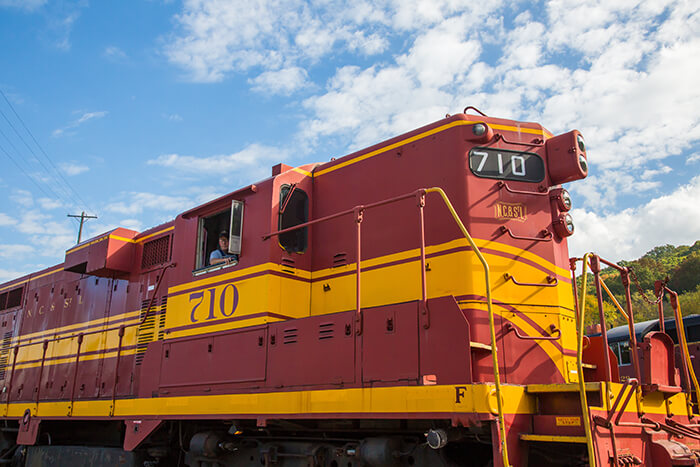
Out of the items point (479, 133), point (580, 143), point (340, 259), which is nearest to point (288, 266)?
point (340, 259)

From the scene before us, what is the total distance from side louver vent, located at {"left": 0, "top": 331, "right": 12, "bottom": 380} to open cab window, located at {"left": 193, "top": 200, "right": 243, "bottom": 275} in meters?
6.88

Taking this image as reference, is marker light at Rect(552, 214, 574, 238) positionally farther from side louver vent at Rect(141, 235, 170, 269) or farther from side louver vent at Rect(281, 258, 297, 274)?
side louver vent at Rect(141, 235, 170, 269)

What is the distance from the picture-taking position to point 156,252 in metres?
8.86

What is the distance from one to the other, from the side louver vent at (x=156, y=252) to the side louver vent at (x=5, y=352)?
4750 millimetres

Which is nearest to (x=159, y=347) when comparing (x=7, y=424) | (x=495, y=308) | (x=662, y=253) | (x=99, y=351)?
(x=99, y=351)

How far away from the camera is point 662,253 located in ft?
247

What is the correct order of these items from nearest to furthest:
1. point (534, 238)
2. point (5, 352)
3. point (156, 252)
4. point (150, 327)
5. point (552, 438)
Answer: point (552, 438), point (534, 238), point (150, 327), point (156, 252), point (5, 352)

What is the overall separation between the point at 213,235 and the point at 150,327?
2025 mm

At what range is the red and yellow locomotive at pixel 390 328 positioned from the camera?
4582 mm

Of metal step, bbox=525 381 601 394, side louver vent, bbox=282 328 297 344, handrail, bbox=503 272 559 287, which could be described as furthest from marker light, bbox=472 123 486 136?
side louver vent, bbox=282 328 297 344

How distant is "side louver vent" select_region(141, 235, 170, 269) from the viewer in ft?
28.3

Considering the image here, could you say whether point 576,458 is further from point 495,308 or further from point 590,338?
point 590,338

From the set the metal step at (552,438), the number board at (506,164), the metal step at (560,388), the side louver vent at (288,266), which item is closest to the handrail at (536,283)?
the number board at (506,164)

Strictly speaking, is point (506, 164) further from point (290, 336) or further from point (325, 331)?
point (290, 336)
